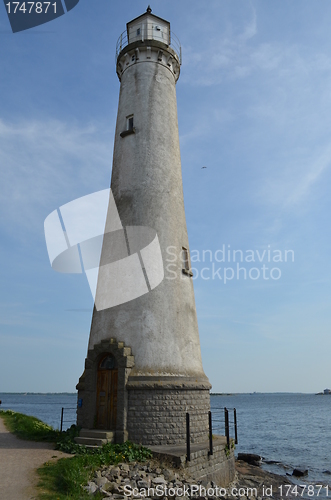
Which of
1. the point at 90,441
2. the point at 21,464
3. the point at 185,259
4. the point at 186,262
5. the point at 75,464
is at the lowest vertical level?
the point at 21,464

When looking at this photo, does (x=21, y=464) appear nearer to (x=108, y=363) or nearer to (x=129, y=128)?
(x=108, y=363)

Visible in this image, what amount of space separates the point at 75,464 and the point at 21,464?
1.84 m

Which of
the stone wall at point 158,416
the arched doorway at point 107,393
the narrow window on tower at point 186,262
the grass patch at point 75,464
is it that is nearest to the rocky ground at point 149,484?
the grass patch at point 75,464

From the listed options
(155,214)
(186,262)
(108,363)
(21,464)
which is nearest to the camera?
(21,464)

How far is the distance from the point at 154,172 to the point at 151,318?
18.5ft

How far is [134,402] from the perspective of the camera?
1239cm

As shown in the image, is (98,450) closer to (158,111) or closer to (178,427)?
(178,427)

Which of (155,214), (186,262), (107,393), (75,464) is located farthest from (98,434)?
(155,214)

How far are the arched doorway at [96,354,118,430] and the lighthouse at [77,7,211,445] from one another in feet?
0.10

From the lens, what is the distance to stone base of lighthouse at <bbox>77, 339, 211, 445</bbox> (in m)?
12.3

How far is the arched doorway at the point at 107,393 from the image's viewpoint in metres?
12.9

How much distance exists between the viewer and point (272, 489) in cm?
1500

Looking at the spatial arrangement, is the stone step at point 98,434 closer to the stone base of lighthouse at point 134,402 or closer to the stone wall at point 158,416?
the stone base of lighthouse at point 134,402

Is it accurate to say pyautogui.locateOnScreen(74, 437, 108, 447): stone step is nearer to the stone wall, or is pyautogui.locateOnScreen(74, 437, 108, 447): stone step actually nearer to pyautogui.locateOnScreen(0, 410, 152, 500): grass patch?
pyautogui.locateOnScreen(0, 410, 152, 500): grass patch
